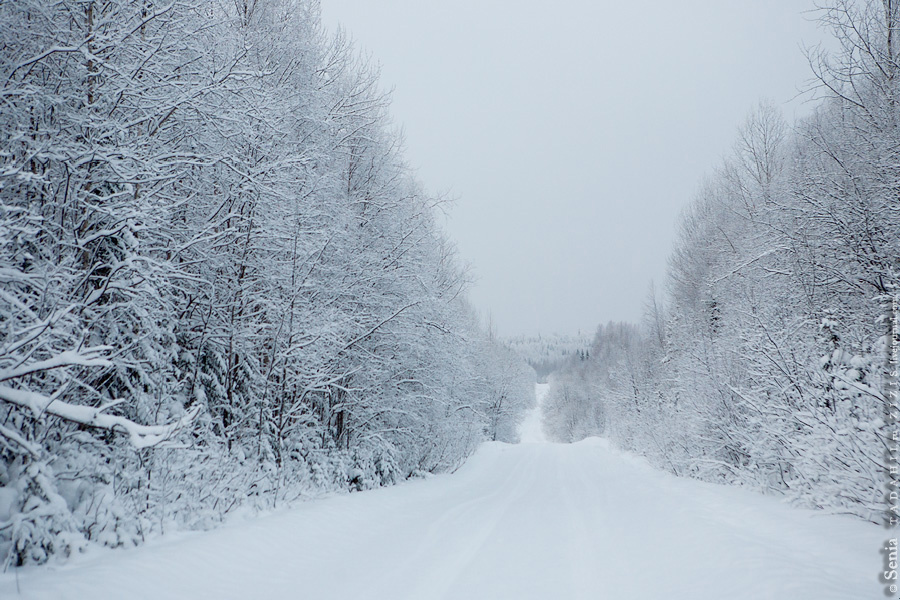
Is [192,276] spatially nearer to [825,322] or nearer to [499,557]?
[499,557]

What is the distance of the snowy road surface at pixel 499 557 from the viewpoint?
13.0ft

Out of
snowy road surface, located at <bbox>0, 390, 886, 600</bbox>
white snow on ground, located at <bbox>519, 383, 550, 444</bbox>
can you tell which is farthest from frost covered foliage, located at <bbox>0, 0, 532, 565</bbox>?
white snow on ground, located at <bbox>519, 383, 550, 444</bbox>

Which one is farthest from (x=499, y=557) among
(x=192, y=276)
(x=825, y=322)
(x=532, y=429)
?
(x=532, y=429)

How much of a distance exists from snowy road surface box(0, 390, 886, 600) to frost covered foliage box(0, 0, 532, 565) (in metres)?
0.76

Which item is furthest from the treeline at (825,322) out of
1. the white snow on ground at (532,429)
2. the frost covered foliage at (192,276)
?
the white snow on ground at (532,429)

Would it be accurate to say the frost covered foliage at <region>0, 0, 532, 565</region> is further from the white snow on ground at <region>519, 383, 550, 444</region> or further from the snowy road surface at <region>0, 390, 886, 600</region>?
the white snow on ground at <region>519, 383, 550, 444</region>

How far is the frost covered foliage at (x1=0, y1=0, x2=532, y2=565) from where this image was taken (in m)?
4.32

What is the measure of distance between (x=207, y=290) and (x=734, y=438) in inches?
494

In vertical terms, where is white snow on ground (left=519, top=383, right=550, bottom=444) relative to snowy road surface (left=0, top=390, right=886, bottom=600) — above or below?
below

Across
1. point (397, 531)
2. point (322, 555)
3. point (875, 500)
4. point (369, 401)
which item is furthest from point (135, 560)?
point (875, 500)

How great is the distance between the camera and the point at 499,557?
5.91 metres

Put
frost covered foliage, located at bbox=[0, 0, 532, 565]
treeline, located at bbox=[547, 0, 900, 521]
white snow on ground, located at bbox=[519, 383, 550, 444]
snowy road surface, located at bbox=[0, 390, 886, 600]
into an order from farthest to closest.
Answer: white snow on ground, located at bbox=[519, 383, 550, 444]
treeline, located at bbox=[547, 0, 900, 521]
frost covered foliage, located at bbox=[0, 0, 532, 565]
snowy road surface, located at bbox=[0, 390, 886, 600]

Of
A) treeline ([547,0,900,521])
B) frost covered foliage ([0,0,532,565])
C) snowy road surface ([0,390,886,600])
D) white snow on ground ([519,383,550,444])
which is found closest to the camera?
snowy road surface ([0,390,886,600])

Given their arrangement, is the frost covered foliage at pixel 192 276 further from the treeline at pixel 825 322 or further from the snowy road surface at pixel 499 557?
the treeline at pixel 825 322
